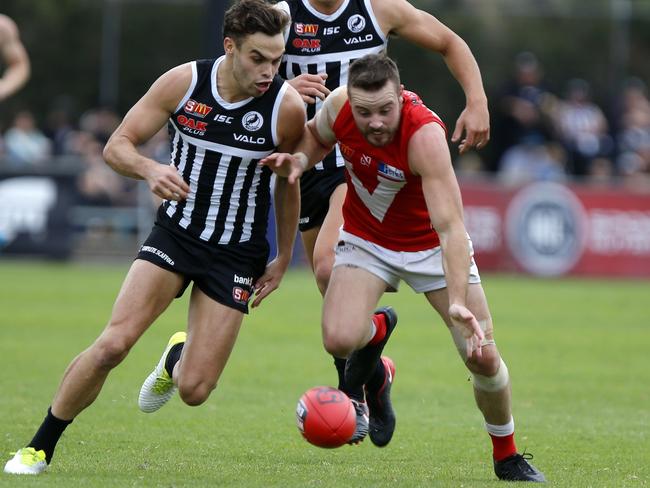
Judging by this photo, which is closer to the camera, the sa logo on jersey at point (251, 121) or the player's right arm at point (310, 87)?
the sa logo on jersey at point (251, 121)

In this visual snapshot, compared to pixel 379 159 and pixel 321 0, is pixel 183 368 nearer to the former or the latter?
pixel 379 159

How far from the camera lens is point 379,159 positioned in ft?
22.7

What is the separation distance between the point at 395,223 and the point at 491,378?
99 cm

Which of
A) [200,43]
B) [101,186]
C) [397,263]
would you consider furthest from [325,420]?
[200,43]

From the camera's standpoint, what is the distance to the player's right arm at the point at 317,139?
689cm

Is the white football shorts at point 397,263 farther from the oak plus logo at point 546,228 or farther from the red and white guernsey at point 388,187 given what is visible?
the oak plus logo at point 546,228

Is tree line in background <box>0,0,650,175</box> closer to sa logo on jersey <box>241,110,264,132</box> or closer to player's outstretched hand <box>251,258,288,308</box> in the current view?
player's outstretched hand <box>251,258,288,308</box>

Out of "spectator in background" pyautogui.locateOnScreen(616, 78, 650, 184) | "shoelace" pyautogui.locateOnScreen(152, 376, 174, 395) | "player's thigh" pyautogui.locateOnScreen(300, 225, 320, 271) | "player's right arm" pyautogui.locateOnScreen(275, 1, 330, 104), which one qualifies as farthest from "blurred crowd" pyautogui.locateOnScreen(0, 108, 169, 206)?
"player's right arm" pyautogui.locateOnScreen(275, 1, 330, 104)

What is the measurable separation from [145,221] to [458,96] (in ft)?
26.5

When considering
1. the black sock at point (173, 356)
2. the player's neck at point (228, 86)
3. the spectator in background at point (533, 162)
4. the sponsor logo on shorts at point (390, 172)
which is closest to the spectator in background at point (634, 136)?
the spectator in background at point (533, 162)

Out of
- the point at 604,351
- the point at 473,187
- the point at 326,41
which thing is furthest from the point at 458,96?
the point at 326,41

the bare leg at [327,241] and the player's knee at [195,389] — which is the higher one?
the bare leg at [327,241]

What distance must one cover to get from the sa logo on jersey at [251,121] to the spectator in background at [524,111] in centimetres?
1436

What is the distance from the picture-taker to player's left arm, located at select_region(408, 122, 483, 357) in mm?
6473
